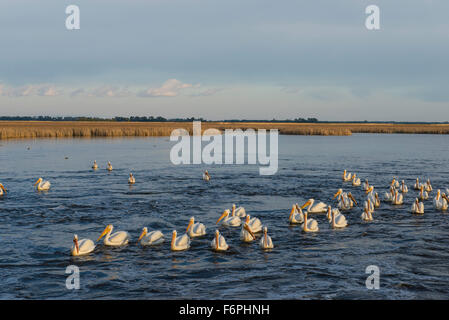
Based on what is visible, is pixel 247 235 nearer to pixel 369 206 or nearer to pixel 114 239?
pixel 114 239

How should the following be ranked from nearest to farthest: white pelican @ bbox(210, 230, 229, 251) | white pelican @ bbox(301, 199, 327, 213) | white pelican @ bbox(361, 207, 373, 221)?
white pelican @ bbox(210, 230, 229, 251) < white pelican @ bbox(361, 207, 373, 221) < white pelican @ bbox(301, 199, 327, 213)

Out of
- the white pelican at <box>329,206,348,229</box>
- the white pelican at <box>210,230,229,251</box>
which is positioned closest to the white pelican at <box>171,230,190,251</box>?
the white pelican at <box>210,230,229,251</box>

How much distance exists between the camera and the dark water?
858cm

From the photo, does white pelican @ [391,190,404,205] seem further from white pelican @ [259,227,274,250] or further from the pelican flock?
white pelican @ [259,227,274,250]

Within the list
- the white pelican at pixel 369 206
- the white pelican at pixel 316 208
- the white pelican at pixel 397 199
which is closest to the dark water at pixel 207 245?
the white pelican at pixel 369 206

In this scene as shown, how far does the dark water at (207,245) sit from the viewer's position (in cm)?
858

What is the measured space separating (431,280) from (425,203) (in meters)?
8.14

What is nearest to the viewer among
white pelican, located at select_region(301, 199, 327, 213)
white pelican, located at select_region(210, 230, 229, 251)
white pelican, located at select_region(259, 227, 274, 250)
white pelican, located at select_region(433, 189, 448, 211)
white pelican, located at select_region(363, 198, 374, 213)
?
white pelican, located at select_region(210, 230, 229, 251)

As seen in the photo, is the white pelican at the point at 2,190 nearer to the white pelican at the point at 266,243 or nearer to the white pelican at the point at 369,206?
the white pelican at the point at 266,243

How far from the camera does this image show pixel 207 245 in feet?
36.6

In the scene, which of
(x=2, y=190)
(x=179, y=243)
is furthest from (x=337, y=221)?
(x=2, y=190)
